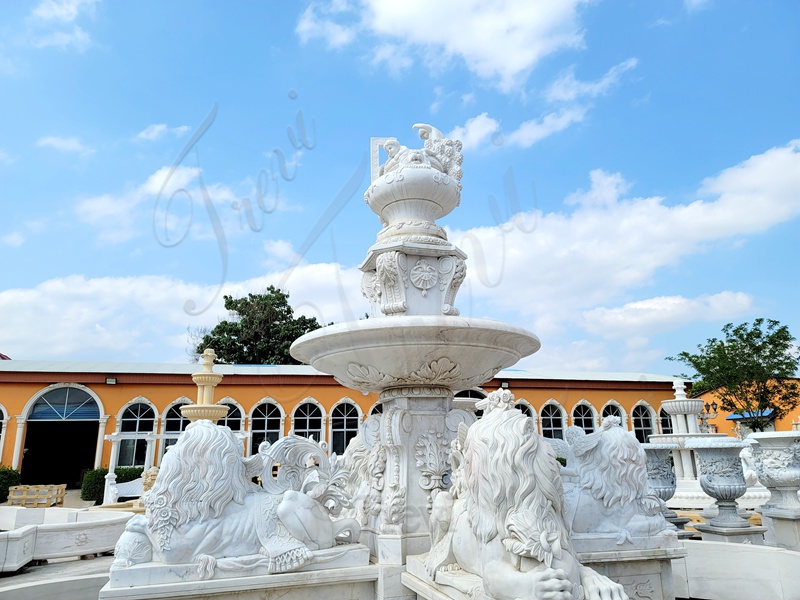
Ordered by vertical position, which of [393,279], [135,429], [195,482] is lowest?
[195,482]

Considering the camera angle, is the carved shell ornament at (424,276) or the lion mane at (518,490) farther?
the carved shell ornament at (424,276)

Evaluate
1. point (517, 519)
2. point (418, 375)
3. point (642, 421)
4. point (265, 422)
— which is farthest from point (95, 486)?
point (642, 421)

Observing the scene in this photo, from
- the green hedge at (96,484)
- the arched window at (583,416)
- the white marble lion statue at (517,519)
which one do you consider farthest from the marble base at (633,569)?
the arched window at (583,416)

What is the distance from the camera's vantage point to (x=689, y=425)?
13961mm

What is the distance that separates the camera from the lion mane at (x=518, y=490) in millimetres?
2430

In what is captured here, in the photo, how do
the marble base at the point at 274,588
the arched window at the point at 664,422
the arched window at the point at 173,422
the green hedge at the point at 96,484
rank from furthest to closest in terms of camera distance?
the arched window at the point at 664,422, the arched window at the point at 173,422, the green hedge at the point at 96,484, the marble base at the point at 274,588

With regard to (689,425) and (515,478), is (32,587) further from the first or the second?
(689,425)

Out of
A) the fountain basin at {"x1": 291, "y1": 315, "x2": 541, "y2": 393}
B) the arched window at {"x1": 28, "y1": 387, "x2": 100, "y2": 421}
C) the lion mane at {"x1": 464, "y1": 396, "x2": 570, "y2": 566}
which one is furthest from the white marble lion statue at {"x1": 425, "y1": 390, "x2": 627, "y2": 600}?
the arched window at {"x1": 28, "y1": 387, "x2": 100, "y2": 421}

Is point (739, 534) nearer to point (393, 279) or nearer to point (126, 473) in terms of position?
point (393, 279)

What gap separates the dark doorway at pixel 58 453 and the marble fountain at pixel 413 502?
2168cm

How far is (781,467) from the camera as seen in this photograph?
5922mm

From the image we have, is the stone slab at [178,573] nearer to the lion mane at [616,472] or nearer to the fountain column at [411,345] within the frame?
the fountain column at [411,345]

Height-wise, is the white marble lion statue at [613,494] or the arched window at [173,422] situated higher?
the arched window at [173,422]

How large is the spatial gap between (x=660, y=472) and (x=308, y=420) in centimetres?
1391
